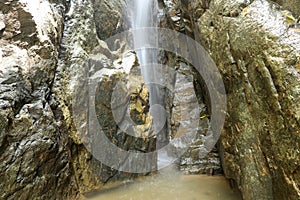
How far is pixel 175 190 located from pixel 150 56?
9031 mm

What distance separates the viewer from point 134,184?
20.1ft

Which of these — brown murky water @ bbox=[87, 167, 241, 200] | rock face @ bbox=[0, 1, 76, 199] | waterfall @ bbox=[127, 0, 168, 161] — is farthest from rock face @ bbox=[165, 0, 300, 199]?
waterfall @ bbox=[127, 0, 168, 161]

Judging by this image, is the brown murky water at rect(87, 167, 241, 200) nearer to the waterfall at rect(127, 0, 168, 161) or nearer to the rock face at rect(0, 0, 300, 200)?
the rock face at rect(0, 0, 300, 200)

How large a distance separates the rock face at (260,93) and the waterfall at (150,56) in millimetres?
7208

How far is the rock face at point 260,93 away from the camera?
3.08 metres

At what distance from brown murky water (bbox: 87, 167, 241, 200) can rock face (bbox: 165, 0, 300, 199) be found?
601 millimetres

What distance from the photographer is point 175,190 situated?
5.44 metres

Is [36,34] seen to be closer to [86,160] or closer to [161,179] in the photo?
[86,160]

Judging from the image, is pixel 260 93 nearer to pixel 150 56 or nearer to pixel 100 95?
pixel 100 95

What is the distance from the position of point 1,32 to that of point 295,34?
5203 millimetres

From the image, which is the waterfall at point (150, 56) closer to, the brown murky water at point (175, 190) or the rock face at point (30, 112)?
the brown murky water at point (175, 190)

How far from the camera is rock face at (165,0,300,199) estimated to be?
308 cm

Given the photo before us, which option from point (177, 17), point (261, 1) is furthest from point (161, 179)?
point (177, 17)

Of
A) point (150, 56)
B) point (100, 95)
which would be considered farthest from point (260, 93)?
point (150, 56)
